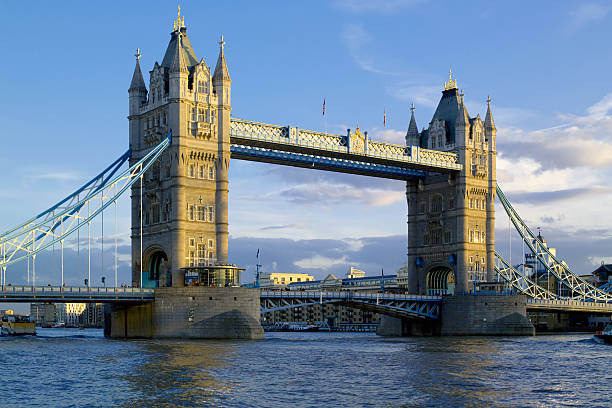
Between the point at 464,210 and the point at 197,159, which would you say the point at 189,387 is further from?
the point at 464,210

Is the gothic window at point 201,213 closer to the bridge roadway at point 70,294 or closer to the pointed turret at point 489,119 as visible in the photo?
the bridge roadway at point 70,294

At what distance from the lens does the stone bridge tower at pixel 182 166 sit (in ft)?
308

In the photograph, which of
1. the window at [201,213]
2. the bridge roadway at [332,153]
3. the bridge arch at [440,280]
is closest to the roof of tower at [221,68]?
the bridge roadway at [332,153]

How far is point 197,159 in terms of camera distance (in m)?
95.2

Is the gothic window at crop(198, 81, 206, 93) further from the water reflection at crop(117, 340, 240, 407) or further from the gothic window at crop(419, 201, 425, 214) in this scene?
the gothic window at crop(419, 201, 425, 214)

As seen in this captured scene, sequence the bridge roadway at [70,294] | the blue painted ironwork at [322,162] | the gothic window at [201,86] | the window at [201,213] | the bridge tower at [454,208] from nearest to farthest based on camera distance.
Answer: the bridge roadway at [70,294], the window at [201,213], the gothic window at [201,86], the blue painted ironwork at [322,162], the bridge tower at [454,208]

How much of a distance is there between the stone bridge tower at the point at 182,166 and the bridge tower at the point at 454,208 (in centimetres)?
3624

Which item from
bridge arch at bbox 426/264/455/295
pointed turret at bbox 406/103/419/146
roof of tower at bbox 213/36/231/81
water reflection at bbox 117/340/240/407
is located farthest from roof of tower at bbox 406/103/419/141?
water reflection at bbox 117/340/240/407

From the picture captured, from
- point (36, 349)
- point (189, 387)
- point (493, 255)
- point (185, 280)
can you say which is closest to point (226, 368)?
point (189, 387)

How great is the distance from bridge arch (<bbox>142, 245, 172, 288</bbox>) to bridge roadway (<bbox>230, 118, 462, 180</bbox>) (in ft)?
45.4

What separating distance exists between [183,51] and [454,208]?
1714 inches

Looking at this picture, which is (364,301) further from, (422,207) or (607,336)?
(607,336)

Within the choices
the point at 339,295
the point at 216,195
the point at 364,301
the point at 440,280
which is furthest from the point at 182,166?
the point at 440,280

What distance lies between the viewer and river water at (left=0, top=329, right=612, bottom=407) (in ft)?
149
